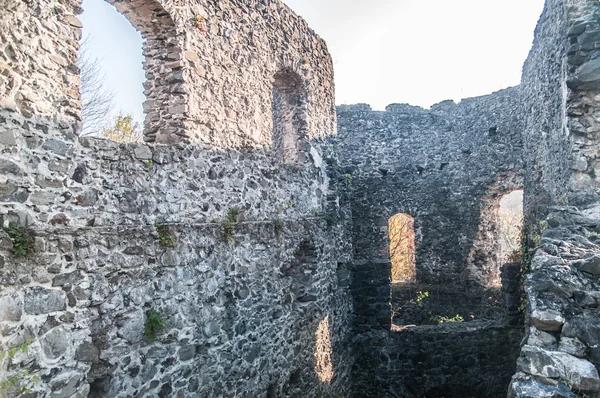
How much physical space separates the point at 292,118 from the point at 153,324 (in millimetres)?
5046

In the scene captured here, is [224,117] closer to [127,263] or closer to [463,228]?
[127,263]

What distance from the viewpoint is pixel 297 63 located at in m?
8.22

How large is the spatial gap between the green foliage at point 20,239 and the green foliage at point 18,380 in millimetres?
711

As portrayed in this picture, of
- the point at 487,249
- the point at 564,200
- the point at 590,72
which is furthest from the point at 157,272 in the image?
the point at 487,249

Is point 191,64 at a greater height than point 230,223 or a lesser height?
greater

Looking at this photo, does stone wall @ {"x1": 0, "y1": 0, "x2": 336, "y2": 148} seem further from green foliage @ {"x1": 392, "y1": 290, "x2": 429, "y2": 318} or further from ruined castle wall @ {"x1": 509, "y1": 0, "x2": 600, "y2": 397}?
green foliage @ {"x1": 392, "y1": 290, "x2": 429, "y2": 318}

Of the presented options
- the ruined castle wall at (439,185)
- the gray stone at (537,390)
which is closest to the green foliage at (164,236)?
the gray stone at (537,390)

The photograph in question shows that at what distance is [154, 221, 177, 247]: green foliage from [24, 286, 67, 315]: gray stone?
1199 mm

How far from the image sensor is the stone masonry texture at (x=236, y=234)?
11.8 ft

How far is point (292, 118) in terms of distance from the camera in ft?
28.0

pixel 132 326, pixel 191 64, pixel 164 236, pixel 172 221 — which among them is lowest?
pixel 132 326

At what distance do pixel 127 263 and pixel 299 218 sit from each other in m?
3.83

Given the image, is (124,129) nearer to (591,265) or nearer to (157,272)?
(157,272)

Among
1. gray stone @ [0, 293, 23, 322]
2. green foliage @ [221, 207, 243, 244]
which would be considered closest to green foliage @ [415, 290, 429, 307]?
green foliage @ [221, 207, 243, 244]
